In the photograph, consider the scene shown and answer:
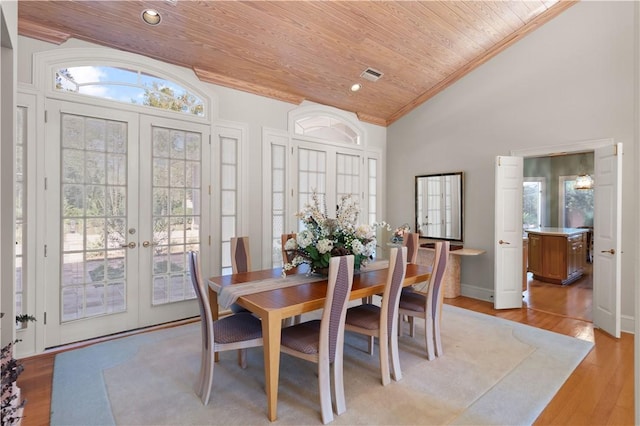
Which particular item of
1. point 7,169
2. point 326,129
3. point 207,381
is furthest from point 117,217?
point 326,129

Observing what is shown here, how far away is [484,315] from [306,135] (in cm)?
350

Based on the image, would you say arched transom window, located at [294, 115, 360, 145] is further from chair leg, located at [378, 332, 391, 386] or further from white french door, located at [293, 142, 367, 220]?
chair leg, located at [378, 332, 391, 386]

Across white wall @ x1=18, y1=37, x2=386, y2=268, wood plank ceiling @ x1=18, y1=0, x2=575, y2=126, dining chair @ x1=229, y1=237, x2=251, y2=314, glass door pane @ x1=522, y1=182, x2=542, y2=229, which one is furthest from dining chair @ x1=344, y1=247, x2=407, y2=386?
glass door pane @ x1=522, y1=182, x2=542, y2=229

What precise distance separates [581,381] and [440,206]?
10.3 ft

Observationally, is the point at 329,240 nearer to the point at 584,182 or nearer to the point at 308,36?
the point at 308,36

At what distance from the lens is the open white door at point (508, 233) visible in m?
4.27

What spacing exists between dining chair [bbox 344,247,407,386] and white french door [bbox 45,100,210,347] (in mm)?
2353

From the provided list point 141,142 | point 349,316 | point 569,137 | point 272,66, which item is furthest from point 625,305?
point 141,142

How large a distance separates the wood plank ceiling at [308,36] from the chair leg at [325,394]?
3.23 meters

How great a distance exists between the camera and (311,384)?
2.43 metres

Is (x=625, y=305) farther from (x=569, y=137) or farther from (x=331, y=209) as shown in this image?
(x=331, y=209)

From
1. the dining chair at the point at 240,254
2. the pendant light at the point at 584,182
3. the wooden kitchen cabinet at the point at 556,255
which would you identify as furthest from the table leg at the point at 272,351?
the pendant light at the point at 584,182

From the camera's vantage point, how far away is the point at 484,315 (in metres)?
4.01

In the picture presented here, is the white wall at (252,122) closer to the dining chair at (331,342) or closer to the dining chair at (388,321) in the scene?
the dining chair at (388,321)
